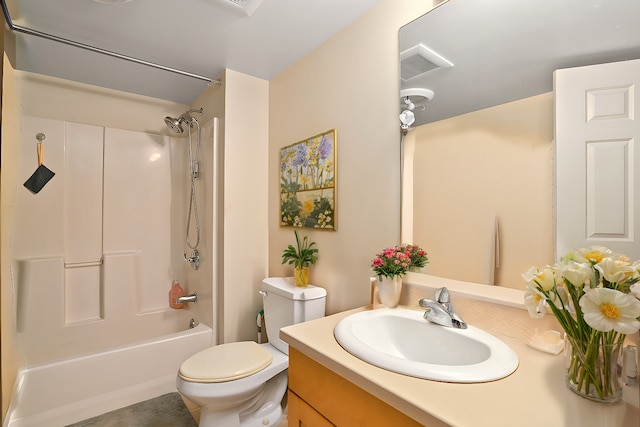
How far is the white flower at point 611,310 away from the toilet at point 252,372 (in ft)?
4.12

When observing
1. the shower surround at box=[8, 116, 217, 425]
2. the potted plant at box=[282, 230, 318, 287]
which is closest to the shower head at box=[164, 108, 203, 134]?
the shower surround at box=[8, 116, 217, 425]

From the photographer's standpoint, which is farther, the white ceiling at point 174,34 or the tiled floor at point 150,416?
the tiled floor at point 150,416

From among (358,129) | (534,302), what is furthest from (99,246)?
(534,302)

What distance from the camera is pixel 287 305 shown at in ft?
5.79

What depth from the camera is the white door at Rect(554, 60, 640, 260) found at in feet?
2.70

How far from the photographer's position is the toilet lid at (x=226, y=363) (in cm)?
147

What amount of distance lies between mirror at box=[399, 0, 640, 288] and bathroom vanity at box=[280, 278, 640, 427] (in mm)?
166

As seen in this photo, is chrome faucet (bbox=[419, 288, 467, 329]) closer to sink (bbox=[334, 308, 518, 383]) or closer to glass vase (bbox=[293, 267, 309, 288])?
sink (bbox=[334, 308, 518, 383])

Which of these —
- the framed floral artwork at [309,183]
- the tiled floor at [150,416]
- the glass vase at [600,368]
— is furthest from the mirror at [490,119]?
the tiled floor at [150,416]

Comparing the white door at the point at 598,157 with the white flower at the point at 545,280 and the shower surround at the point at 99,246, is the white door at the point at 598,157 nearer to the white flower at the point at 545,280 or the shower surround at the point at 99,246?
the white flower at the point at 545,280

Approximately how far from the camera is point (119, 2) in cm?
146

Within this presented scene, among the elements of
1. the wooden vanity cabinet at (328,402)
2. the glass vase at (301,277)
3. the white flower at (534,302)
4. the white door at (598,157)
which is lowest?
the wooden vanity cabinet at (328,402)

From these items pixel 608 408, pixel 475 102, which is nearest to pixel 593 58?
pixel 475 102

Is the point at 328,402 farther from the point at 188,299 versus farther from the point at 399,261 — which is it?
the point at 188,299
